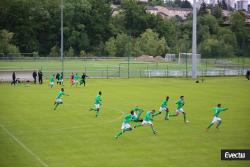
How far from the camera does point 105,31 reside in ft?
416

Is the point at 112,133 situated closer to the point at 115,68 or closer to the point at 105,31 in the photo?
the point at 115,68

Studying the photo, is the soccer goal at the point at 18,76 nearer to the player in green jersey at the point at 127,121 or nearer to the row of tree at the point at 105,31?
the row of tree at the point at 105,31

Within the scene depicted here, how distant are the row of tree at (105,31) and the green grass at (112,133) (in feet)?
187

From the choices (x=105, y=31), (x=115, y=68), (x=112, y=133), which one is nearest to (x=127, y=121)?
(x=112, y=133)

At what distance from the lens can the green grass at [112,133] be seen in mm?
22672

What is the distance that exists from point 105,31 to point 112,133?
99623mm

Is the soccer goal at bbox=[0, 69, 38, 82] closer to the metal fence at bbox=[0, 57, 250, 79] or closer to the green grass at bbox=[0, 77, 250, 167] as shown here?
the metal fence at bbox=[0, 57, 250, 79]

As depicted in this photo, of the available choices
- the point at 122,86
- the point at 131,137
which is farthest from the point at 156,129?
the point at 122,86

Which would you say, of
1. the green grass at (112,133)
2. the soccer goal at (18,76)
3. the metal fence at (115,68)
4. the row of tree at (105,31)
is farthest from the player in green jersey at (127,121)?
the row of tree at (105,31)

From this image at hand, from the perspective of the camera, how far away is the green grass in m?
22.7

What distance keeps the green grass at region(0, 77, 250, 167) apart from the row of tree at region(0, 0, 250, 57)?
56.9 metres

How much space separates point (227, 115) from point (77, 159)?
1597 cm

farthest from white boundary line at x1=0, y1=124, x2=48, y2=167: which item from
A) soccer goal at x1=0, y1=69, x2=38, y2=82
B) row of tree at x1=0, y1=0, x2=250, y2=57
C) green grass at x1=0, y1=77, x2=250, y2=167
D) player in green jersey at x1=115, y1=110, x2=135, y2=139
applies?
row of tree at x1=0, y1=0, x2=250, y2=57

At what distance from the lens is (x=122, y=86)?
58.7 m
